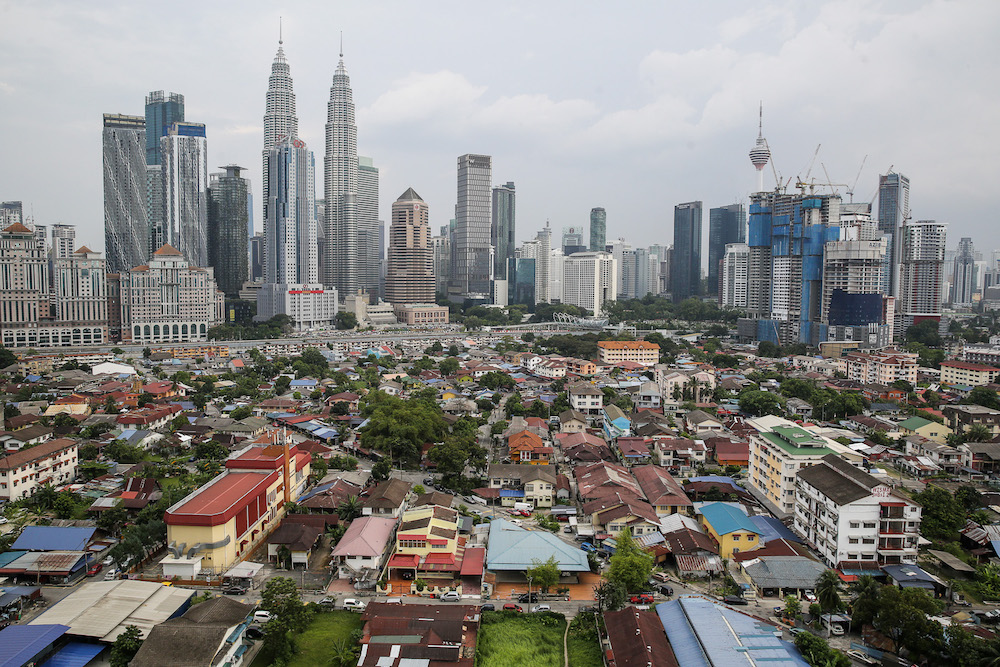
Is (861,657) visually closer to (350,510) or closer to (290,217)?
(350,510)

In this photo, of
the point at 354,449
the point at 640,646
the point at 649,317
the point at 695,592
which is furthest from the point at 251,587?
the point at 649,317

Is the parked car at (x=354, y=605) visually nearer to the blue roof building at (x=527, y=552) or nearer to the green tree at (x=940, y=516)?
the blue roof building at (x=527, y=552)

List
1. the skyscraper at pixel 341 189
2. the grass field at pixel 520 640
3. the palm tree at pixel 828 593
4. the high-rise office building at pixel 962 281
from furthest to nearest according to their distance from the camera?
the high-rise office building at pixel 962 281 → the skyscraper at pixel 341 189 → the palm tree at pixel 828 593 → the grass field at pixel 520 640

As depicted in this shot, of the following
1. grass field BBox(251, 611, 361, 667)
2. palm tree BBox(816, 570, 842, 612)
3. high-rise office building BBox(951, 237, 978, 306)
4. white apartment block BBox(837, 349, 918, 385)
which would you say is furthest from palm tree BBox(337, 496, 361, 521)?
high-rise office building BBox(951, 237, 978, 306)

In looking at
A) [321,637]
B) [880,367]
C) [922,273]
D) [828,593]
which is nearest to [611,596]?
[828,593]

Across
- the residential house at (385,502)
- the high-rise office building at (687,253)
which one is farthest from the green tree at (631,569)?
the high-rise office building at (687,253)

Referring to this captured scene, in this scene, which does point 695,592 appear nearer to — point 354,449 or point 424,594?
point 424,594
